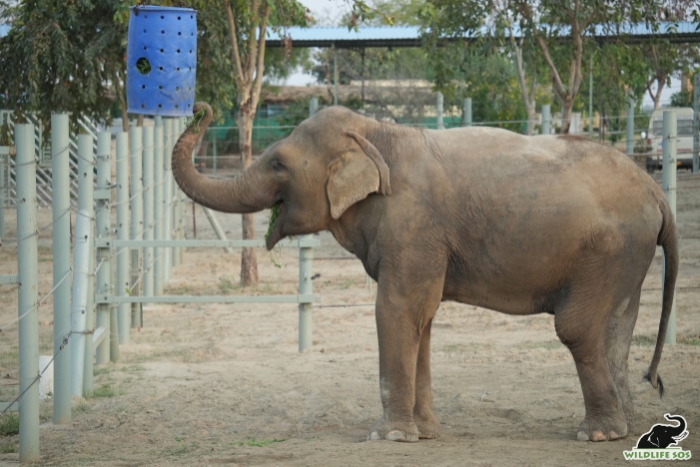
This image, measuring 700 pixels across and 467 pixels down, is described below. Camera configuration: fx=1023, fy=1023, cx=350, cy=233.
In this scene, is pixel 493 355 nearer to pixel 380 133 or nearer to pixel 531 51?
pixel 380 133

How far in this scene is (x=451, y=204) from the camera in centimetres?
576

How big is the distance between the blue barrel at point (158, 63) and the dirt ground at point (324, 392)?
2.09 m

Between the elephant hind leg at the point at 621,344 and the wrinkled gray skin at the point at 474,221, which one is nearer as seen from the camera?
the wrinkled gray skin at the point at 474,221

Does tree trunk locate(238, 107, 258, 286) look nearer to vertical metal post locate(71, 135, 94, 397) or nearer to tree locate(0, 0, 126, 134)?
tree locate(0, 0, 126, 134)

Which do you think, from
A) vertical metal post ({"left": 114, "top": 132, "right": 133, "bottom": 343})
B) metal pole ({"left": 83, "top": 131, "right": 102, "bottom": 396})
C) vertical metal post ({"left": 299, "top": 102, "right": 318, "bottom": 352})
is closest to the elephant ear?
metal pole ({"left": 83, "top": 131, "right": 102, "bottom": 396})

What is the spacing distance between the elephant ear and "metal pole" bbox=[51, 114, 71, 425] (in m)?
1.62

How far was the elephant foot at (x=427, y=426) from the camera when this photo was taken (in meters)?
6.03

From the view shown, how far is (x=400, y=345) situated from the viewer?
578 cm

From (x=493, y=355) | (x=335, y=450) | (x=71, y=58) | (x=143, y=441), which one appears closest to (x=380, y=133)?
(x=335, y=450)

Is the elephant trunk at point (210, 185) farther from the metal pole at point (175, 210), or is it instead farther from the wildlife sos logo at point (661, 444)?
the metal pole at point (175, 210)

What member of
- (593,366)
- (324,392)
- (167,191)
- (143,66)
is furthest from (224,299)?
(167,191)

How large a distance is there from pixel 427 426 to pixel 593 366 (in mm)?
1034

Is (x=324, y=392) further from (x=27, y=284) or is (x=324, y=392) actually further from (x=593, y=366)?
(x=27, y=284)

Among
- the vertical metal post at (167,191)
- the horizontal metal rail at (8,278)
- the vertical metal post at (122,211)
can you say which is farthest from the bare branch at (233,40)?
the horizontal metal rail at (8,278)
